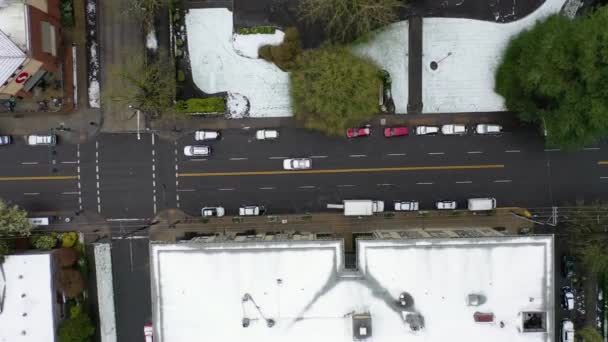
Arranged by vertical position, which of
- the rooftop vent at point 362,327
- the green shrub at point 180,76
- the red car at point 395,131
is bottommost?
the rooftop vent at point 362,327

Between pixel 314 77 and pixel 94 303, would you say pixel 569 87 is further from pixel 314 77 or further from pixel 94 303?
pixel 94 303

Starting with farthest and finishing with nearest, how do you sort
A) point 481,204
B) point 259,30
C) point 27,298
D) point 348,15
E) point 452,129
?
point 452,129, point 259,30, point 481,204, point 27,298, point 348,15

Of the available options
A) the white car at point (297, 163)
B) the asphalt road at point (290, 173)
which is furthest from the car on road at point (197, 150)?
the white car at point (297, 163)

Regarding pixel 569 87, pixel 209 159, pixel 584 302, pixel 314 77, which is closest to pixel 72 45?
pixel 209 159

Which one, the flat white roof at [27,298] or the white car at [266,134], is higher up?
the white car at [266,134]

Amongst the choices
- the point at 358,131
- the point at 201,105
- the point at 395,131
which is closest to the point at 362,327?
the point at 358,131

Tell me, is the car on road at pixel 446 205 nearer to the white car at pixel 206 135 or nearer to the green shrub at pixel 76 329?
the white car at pixel 206 135

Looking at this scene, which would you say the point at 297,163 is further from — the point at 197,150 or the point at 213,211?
the point at 197,150
